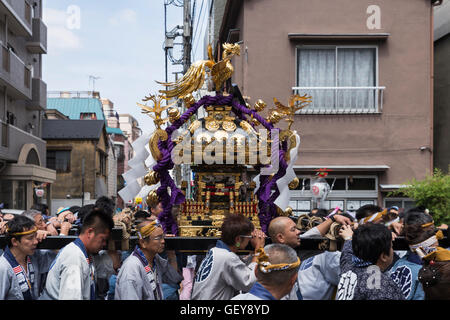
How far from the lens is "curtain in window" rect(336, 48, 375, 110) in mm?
13398

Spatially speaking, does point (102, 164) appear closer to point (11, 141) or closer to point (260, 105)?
point (11, 141)

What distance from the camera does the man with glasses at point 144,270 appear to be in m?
3.79

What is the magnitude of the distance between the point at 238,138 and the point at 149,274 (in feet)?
8.35

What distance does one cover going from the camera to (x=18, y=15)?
1903 centimetres

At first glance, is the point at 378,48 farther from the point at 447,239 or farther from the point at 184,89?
the point at 447,239

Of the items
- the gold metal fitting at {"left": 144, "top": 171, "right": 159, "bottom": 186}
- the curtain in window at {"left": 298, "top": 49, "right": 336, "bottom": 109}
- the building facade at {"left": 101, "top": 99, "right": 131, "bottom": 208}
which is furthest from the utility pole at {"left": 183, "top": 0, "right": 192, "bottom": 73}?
the building facade at {"left": 101, "top": 99, "right": 131, "bottom": 208}


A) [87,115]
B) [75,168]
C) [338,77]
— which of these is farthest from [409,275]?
[87,115]

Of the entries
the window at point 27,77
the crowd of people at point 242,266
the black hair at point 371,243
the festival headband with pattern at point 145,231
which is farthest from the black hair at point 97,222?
the window at point 27,77

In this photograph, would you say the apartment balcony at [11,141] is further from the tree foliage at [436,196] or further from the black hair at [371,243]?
the black hair at [371,243]

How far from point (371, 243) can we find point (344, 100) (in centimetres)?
1060

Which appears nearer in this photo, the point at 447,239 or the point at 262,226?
the point at 447,239

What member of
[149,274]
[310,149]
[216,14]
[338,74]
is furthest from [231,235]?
[216,14]

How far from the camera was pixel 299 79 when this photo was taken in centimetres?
1359

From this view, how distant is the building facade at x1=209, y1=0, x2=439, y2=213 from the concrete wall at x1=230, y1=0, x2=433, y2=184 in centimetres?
3
